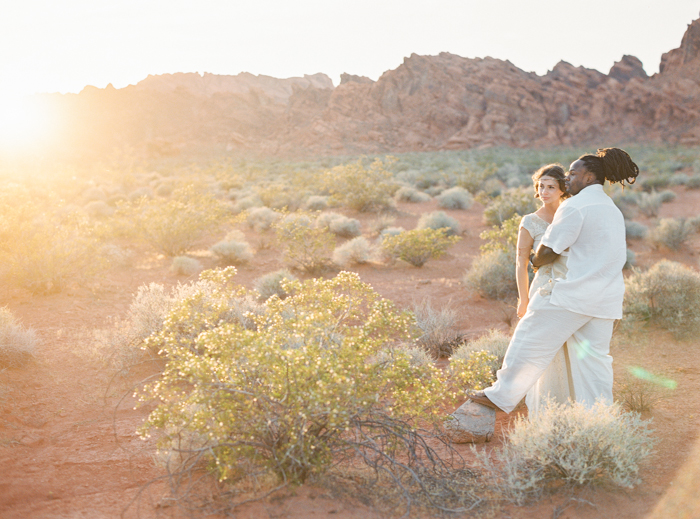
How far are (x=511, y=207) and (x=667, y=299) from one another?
646 cm

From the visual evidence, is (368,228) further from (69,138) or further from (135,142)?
(69,138)

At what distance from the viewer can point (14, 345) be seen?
15.1ft

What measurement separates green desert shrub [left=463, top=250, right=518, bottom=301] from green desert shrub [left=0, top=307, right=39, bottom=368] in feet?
19.3

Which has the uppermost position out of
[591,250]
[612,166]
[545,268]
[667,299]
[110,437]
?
[612,166]

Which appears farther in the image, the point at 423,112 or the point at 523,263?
the point at 423,112

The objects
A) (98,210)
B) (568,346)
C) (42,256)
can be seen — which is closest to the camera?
(568,346)

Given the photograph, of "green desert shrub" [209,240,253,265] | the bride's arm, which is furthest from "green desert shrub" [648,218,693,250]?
"green desert shrub" [209,240,253,265]

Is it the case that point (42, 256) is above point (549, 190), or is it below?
below

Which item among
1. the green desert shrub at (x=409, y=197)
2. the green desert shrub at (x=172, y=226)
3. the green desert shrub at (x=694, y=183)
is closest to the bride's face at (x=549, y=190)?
the green desert shrub at (x=172, y=226)

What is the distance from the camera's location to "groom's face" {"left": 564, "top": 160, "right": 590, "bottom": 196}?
10.2ft

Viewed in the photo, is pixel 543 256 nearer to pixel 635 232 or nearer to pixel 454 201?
→ pixel 635 232

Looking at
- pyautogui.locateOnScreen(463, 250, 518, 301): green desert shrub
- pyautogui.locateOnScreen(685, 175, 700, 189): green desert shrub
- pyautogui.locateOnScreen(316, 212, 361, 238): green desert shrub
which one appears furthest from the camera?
pyautogui.locateOnScreen(685, 175, 700, 189): green desert shrub

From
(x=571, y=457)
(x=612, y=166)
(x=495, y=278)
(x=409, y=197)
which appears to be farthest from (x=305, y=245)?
(x=409, y=197)

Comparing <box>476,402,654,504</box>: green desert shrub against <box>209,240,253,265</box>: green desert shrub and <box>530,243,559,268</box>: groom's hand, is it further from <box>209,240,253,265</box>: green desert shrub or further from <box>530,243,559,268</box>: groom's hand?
<box>209,240,253,265</box>: green desert shrub
